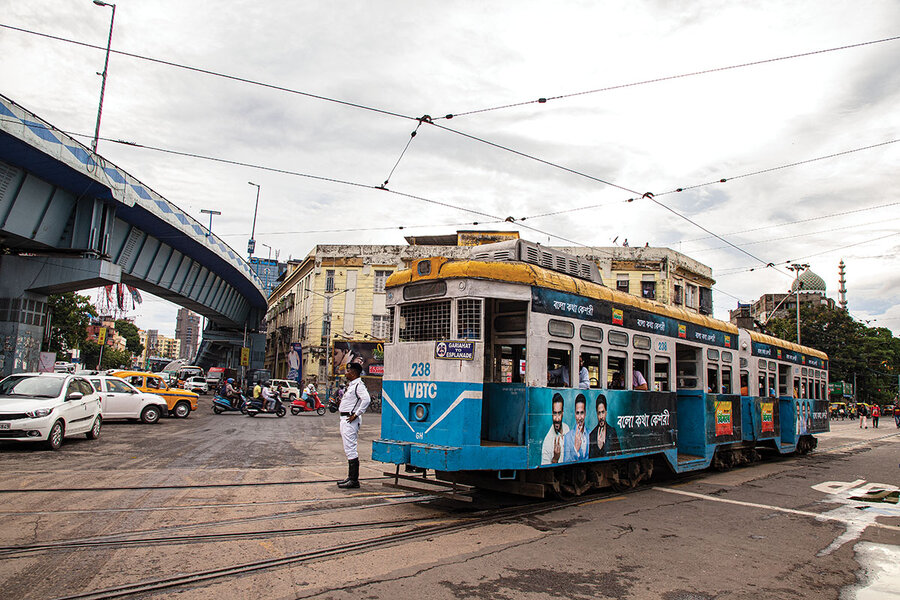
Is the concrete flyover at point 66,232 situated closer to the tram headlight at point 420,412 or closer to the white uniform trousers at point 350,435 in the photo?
the white uniform trousers at point 350,435

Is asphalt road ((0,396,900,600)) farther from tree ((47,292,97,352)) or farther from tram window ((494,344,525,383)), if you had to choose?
tree ((47,292,97,352))

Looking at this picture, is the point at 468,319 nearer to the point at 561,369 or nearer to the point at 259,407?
the point at 561,369

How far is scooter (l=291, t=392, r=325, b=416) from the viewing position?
3138cm

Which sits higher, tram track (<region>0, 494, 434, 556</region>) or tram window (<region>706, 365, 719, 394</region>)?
tram window (<region>706, 365, 719, 394</region>)

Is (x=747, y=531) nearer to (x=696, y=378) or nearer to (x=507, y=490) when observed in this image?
(x=507, y=490)

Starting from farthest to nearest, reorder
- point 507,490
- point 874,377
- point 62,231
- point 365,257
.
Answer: point 874,377
point 365,257
point 62,231
point 507,490

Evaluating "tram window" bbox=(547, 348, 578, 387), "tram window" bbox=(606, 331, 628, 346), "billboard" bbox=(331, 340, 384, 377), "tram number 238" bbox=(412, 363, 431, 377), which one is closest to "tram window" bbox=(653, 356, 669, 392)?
"tram window" bbox=(606, 331, 628, 346)

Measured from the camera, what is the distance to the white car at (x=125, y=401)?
18797mm

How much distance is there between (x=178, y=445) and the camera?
555 inches

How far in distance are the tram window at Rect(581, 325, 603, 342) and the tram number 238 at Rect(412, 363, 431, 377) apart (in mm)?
2443

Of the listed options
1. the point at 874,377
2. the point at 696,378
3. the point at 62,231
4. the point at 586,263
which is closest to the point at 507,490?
the point at 586,263

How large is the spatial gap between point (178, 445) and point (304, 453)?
3.23 meters

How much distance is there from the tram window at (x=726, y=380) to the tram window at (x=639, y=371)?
371cm

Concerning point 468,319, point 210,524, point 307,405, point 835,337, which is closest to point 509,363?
point 468,319
